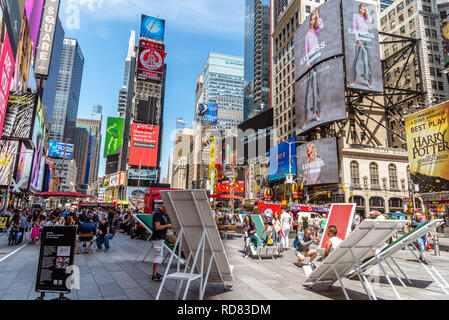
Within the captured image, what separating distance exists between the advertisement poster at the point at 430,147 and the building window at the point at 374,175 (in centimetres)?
2200

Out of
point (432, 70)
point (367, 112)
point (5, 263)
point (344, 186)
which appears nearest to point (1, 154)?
point (5, 263)

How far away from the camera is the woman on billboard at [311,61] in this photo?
168 ft

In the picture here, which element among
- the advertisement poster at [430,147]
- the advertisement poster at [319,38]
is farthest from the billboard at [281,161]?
the advertisement poster at [430,147]

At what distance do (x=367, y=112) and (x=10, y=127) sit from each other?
2425 inches

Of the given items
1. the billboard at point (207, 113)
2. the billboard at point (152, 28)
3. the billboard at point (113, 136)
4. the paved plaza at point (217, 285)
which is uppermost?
the billboard at point (152, 28)

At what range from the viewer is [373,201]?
48719 mm

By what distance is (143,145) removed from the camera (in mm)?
97812

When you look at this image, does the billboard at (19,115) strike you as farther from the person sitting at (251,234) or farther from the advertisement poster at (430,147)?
the advertisement poster at (430,147)

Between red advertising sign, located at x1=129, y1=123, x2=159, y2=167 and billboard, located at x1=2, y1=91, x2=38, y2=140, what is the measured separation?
58575mm

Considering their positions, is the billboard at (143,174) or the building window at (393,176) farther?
the billboard at (143,174)

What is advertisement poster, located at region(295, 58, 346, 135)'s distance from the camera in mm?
46875

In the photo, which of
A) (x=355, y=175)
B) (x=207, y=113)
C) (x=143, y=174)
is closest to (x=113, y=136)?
(x=143, y=174)

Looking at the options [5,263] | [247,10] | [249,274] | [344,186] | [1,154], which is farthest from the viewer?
[247,10]
